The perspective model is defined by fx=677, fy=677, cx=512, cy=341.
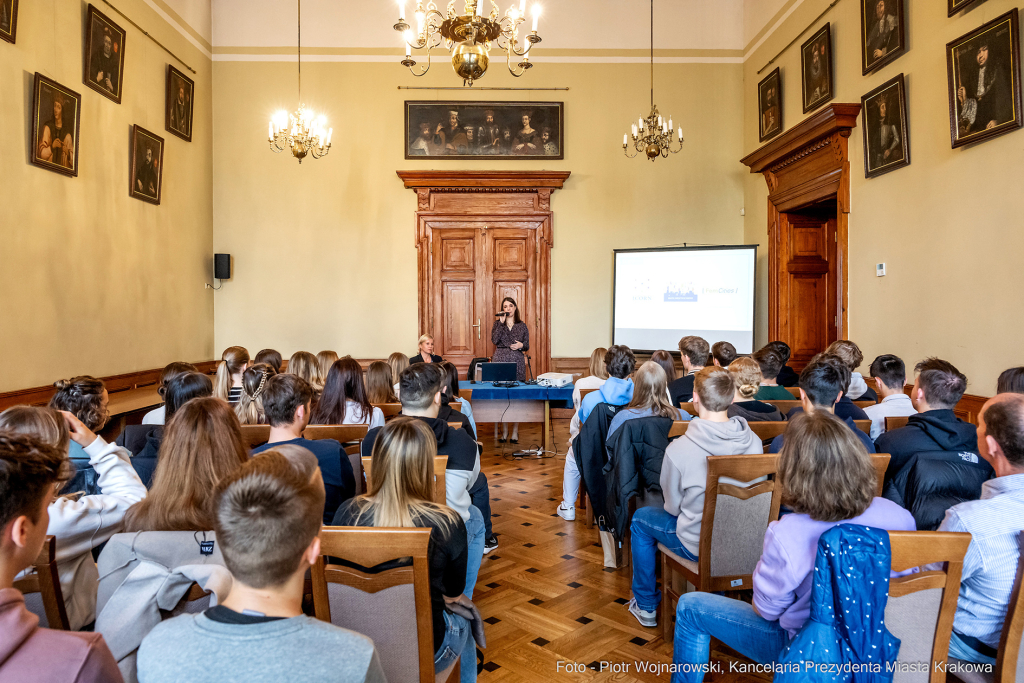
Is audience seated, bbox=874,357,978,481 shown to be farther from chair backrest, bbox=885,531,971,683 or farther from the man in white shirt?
chair backrest, bbox=885,531,971,683

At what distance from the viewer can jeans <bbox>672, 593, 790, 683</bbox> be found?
2021 mm

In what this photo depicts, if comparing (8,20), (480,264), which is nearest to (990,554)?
(8,20)

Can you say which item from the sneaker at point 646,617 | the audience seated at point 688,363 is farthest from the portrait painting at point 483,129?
the sneaker at point 646,617

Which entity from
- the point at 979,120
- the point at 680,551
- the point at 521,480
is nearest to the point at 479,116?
the point at 521,480

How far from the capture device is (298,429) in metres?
2.91

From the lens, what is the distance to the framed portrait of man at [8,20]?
5074mm

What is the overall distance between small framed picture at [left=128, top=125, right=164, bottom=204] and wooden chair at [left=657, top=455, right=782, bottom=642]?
6.87 meters

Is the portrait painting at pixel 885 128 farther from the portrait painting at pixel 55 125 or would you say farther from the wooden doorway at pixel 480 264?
the portrait painting at pixel 55 125

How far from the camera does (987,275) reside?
4.93 meters

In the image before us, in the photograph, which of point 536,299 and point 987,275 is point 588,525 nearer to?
point 987,275

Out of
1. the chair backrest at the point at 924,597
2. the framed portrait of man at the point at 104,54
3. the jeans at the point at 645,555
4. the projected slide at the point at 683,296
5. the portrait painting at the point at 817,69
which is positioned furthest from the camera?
the projected slide at the point at 683,296

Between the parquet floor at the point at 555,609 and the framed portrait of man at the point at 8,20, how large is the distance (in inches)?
203

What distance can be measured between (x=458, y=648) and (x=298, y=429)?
1.20 m

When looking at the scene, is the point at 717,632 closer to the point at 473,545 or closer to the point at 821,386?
the point at 473,545
